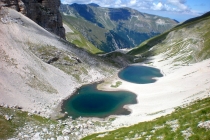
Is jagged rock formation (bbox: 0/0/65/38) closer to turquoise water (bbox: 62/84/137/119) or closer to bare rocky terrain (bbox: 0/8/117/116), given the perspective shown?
bare rocky terrain (bbox: 0/8/117/116)

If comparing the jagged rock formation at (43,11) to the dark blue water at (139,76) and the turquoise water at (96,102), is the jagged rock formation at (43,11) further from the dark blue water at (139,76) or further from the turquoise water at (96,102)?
the turquoise water at (96,102)

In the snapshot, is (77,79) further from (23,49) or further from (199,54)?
(199,54)

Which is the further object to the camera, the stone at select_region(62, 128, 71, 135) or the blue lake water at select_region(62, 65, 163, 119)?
the blue lake water at select_region(62, 65, 163, 119)

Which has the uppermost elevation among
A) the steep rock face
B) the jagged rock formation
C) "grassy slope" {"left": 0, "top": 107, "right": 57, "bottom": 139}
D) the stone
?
the jagged rock formation

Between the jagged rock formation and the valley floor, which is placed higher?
the jagged rock formation

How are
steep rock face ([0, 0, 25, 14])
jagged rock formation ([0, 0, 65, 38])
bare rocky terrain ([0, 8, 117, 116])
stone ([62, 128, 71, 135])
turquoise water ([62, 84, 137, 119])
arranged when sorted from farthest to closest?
jagged rock formation ([0, 0, 65, 38]) → steep rock face ([0, 0, 25, 14]) → turquoise water ([62, 84, 137, 119]) → bare rocky terrain ([0, 8, 117, 116]) → stone ([62, 128, 71, 135])

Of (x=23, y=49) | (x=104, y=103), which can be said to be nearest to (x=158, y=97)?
(x=104, y=103)

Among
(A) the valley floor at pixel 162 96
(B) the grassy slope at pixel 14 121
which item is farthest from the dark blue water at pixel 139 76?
(B) the grassy slope at pixel 14 121

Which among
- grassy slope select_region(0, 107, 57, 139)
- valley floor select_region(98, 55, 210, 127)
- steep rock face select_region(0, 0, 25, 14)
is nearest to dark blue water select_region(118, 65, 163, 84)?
valley floor select_region(98, 55, 210, 127)
